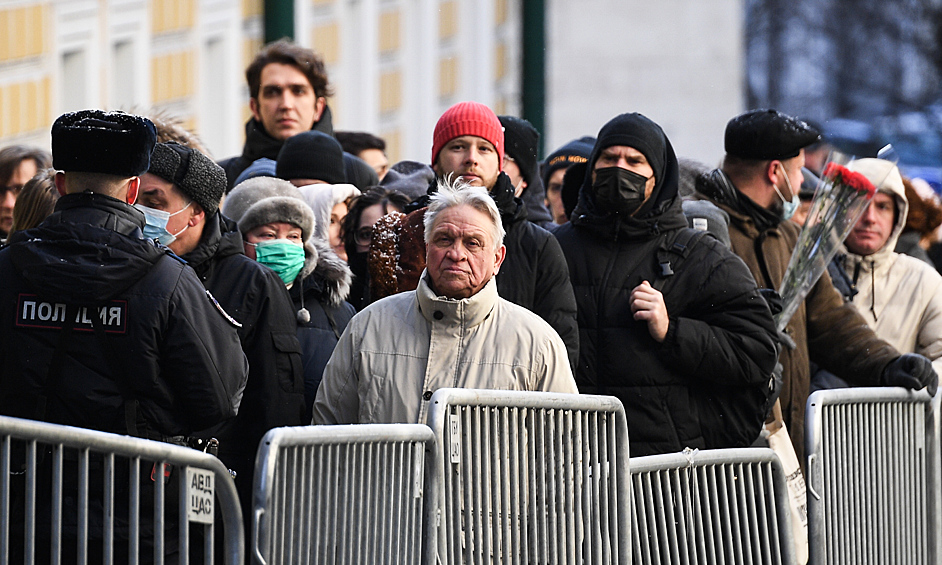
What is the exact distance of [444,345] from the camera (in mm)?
4559

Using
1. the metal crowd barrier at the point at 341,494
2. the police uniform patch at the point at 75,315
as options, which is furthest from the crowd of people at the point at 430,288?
the metal crowd barrier at the point at 341,494

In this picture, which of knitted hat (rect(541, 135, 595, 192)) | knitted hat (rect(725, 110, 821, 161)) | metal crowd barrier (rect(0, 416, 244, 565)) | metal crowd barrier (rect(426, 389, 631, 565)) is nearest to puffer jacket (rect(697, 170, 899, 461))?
knitted hat (rect(725, 110, 821, 161))

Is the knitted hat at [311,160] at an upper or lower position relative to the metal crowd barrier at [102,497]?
upper

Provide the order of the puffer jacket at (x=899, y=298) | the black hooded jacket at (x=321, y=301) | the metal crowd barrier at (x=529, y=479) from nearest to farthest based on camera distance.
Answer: the metal crowd barrier at (x=529, y=479) < the black hooded jacket at (x=321, y=301) < the puffer jacket at (x=899, y=298)

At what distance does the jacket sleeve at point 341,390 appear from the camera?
15.1 feet

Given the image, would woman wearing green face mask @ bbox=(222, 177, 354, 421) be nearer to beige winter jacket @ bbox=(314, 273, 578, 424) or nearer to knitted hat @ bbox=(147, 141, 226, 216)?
knitted hat @ bbox=(147, 141, 226, 216)

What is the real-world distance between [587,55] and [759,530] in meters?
12.6

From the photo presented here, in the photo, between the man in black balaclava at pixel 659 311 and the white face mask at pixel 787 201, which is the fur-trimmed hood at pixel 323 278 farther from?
the white face mask at pixel 787 201

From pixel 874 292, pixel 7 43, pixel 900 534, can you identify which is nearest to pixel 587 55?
pixel 7 43

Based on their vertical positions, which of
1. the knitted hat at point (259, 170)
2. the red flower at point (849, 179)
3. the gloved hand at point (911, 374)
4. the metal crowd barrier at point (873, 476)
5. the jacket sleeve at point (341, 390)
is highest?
the knitted hat at point (259, 170)

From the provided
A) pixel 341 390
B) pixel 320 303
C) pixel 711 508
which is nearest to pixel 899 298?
pixel 711 508

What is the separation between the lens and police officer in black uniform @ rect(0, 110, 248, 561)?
13.0 feet

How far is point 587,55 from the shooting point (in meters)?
17.1

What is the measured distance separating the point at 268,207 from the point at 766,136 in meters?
2.05
